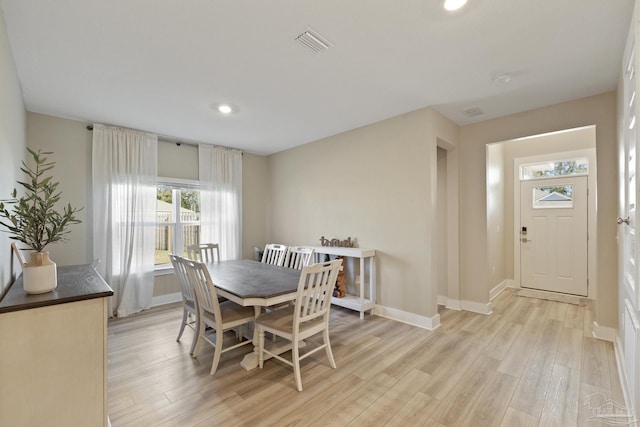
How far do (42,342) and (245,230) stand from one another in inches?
158

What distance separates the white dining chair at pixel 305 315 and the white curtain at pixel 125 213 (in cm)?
251

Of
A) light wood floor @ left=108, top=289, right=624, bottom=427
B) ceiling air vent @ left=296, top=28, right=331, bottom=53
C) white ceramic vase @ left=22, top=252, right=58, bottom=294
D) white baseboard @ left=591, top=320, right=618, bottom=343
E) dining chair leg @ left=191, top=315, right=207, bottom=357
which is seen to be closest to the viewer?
white ceramic vase @ left=22, top=252, right=58, bottom=294

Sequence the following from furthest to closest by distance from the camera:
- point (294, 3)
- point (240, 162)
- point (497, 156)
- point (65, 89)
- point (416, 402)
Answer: point (240, 162), point (497, 156), point (65, 89), point (416, 402), point (294, 3)

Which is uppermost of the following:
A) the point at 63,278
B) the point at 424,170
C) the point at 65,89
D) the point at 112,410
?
the point at 65,89

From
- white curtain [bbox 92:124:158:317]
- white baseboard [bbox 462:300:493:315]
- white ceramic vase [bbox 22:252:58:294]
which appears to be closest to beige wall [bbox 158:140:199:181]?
white curtain [bbox 92:124:158:317]

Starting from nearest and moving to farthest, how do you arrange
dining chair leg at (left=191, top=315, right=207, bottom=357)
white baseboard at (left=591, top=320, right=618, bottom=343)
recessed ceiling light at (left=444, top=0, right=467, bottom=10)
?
recessed ceiling light at (left=444, top=0, right=467, bottom=10) → dining chair leg at (left=191, top=315, right=207, bottom=357) → white baseboard at (left=591, top=320, right=618, bottom=343)

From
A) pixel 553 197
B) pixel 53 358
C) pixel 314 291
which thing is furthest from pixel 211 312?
pixel 553 197

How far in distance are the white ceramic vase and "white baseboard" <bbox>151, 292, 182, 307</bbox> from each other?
113 inches

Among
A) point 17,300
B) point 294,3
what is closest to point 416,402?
point 17,300

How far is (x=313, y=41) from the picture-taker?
203 centimetres

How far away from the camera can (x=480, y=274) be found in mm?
3748

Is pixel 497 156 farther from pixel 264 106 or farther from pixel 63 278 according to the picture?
pixel 63 278

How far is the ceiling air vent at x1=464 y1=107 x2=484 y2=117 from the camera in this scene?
3357mm

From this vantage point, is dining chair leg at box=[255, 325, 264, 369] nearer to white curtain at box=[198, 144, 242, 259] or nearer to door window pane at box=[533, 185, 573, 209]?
white curtain at box=[198, 144, 242, 259]
